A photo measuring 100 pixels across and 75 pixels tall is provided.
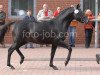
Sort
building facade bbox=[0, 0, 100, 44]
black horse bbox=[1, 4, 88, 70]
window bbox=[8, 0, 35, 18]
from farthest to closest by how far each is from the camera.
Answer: window bbox=[8, 0, 35, 18]
building facade bbox=[0, 0, 100, 44]
black horse bbox=[1, 4, 88, 70]

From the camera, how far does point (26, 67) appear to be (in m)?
12.7

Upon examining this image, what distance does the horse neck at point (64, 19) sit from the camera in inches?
484

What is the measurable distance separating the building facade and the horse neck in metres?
8.09

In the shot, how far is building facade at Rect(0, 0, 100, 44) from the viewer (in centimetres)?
2042

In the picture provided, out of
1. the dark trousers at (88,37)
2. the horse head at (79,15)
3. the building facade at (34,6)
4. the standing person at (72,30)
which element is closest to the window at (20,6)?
the building facade at (34,6)

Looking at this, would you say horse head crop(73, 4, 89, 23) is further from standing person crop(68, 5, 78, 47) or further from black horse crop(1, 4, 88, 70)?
standing person crop(68, 5, 78, 47)

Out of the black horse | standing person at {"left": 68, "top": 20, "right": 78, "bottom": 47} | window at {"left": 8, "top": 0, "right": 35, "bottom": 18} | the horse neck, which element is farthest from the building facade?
the horse neck

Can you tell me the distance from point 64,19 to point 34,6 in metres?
8.48

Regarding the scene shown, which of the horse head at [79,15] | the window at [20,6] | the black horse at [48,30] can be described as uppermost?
the window at [20,6]

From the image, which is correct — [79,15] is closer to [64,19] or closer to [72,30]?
[64,19]

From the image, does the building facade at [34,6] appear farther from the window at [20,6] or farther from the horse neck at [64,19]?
the horse neck at [64,19]

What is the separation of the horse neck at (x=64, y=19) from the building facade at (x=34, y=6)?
26.6 feet

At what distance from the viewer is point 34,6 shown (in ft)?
67.9

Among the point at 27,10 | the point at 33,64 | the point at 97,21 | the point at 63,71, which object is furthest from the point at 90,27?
the point at 63,71
